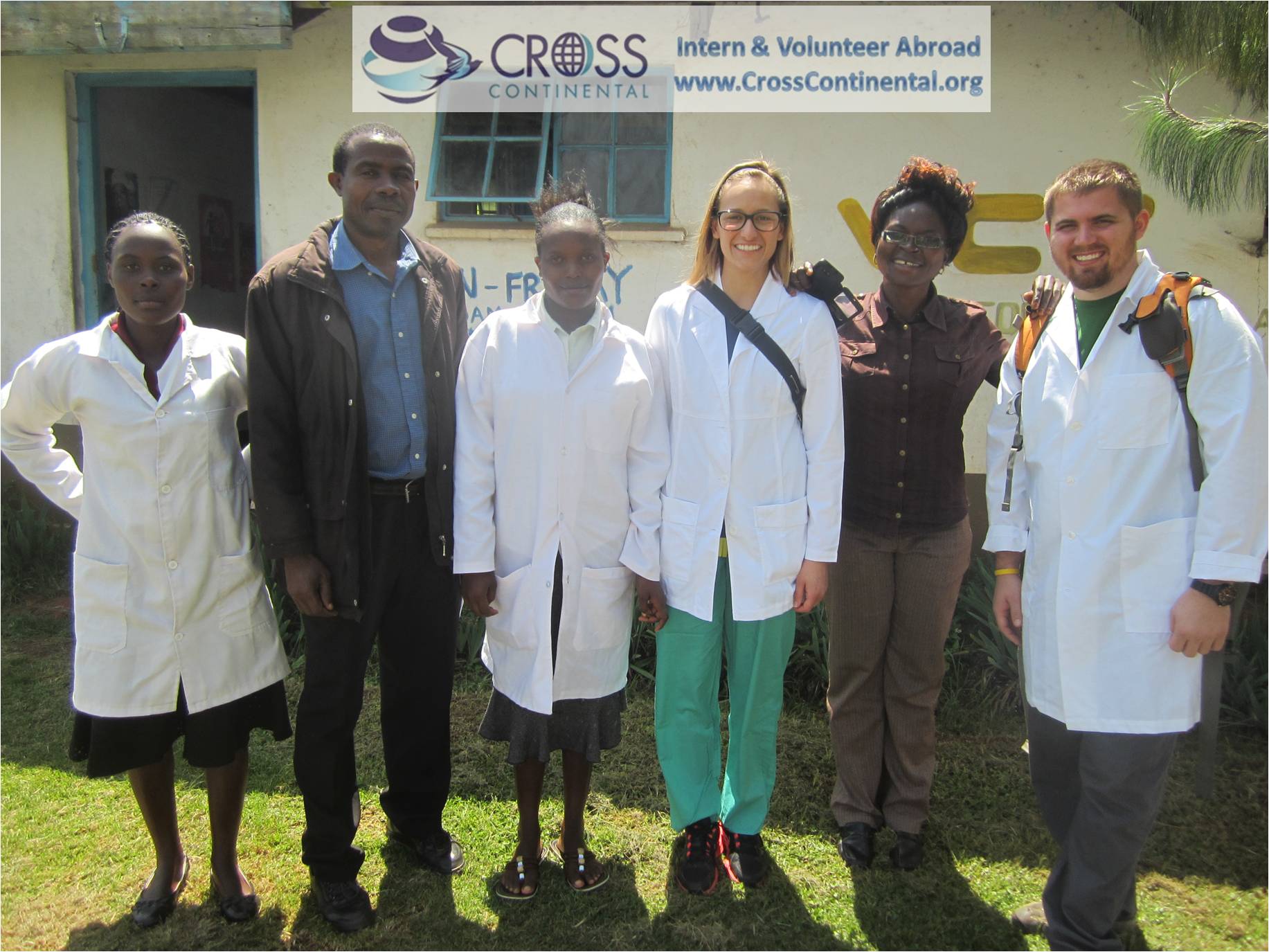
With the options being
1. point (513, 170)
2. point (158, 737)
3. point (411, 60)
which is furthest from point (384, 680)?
point (411, 60)

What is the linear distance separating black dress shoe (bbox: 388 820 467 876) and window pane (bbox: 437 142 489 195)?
150 inches

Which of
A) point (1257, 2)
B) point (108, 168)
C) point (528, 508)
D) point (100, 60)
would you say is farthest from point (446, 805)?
point (108, 168)

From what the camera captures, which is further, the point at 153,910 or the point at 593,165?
the point at 593,165

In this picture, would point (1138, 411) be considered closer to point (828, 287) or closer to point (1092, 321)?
point (1092, 321)

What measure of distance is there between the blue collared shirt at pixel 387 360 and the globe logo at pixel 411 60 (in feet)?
10.5

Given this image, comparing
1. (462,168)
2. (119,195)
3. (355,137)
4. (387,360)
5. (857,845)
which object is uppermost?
(119,195)

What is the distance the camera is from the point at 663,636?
9.45ft

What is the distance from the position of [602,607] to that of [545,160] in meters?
3.63

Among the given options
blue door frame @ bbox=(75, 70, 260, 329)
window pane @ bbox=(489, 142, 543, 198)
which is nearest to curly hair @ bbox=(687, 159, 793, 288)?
window pane @ bbox=(489, 142, 543, 198)

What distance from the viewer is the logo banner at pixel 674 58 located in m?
5.14

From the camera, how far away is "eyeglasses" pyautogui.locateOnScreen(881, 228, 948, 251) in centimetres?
286

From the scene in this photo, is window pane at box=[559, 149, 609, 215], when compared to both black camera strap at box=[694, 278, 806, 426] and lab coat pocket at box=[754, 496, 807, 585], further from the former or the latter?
lab coat pocket at box=[754, 496, 807, 585]

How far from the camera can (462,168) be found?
223 inches

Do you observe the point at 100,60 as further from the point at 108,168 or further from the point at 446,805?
the point at 446,805
